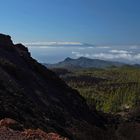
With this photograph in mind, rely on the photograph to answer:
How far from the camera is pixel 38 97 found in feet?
209

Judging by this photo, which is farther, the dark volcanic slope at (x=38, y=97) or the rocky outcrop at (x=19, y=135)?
the dark volcanic slope at (x=38, y=97)

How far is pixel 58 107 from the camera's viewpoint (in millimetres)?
64625

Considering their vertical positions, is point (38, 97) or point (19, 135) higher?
point (19, 135)

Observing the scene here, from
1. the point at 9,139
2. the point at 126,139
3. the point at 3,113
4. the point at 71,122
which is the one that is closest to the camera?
the point at 9,139

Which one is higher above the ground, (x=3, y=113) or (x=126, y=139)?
(x=3, y=113)

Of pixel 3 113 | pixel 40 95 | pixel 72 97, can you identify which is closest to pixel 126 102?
pixel 72 97

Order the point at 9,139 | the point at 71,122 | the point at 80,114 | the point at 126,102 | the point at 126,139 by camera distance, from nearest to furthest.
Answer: the point at 9,139 < the point at 126,139 < the point at 71,122 < the point at 80,114 < the point at 126,102

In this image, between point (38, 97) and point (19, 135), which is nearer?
point (19, 135)

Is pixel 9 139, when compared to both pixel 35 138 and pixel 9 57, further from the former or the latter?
pixel 9 57

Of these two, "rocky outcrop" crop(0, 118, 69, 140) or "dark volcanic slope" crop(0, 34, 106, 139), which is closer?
"rocky outcrop" crop(0, 118, 69, 140)

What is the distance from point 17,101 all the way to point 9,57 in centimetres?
2780

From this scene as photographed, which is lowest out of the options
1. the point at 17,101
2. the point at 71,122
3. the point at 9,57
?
the point at 71,122

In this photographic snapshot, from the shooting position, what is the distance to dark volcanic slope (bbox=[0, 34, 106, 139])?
46594 mm

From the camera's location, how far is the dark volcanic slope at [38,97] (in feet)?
153
